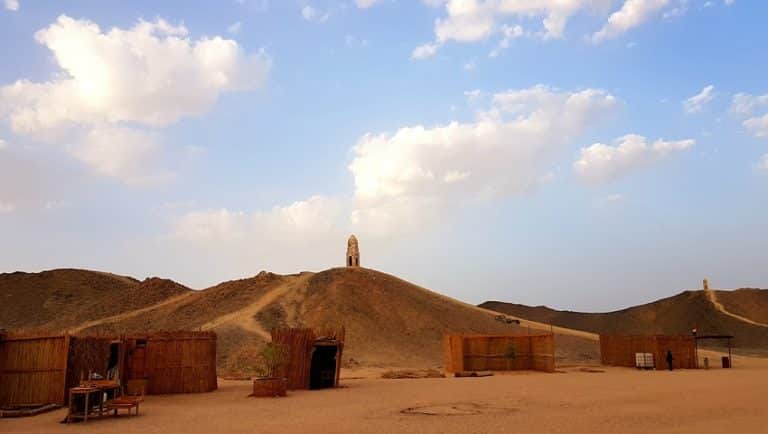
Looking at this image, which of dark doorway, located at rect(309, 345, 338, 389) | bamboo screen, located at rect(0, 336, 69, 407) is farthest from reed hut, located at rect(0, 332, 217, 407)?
dark doorway, located at rect(309, 345, 338, 389)

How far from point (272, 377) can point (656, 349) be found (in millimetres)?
23180

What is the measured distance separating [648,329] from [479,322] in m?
37.1

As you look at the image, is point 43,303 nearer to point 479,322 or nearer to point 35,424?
Answer: point 479,322

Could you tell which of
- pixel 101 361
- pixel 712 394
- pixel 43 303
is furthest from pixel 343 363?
pixel 43 303

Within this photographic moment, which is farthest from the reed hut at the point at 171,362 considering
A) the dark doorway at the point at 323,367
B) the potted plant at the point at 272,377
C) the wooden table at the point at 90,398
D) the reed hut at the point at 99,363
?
the wooden table at the point at 90,398

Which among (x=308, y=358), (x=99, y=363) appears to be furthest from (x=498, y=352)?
(x=99, y=363)

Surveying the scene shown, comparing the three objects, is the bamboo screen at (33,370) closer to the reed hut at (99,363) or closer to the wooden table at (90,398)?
the reed hut at (99,363)

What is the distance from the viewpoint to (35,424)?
15570 millimetres

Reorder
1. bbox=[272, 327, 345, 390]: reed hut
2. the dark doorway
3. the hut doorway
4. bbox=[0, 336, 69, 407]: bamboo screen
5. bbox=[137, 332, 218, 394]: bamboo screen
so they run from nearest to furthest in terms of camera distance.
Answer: bbox=[0, 336, 69, 407]: bamboo screen → the hut doorway → bbox=[137, 332, 218, 394]: bamboo screen → bbox=[272, 327, 345, 390]: reed hut → the dark doorway

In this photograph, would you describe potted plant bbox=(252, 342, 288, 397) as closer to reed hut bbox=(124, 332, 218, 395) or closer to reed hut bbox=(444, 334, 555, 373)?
reed hut bbox=(124, 332, 218, 395)

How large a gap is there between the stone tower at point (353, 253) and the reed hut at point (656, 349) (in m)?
28.8

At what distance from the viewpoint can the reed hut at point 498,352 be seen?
3678cm

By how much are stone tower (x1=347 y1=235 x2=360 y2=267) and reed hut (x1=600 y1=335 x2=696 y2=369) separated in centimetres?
2884

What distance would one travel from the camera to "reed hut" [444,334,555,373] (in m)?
36.8
